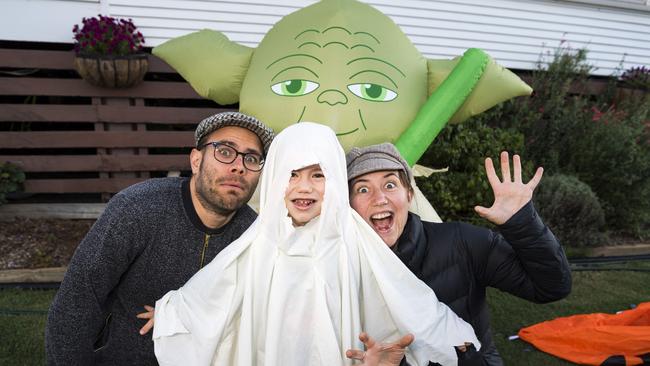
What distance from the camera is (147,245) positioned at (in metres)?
2.28

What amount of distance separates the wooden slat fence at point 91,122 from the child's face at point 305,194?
435cm

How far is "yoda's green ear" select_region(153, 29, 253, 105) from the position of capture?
11.2 ft

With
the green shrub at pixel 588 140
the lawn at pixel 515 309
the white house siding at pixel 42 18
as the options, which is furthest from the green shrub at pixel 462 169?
the white house siding at pixel 42 18

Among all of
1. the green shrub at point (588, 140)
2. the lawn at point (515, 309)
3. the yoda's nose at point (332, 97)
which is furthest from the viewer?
the green shrub at point (588, 140)

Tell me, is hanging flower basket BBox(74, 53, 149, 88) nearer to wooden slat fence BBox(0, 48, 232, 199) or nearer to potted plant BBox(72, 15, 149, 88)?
potted plant BBox(72, 15, 149, 88)

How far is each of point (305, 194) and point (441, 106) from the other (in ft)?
4.64

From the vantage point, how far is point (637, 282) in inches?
212

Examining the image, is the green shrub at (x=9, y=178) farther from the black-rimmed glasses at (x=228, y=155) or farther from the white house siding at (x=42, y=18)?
the black-rimmed glasses at (x=228, y=155)

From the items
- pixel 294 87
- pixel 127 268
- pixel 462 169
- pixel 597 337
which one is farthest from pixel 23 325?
pixel 462 169

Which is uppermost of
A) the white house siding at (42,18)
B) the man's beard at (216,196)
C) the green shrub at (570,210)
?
the white house siding at (42,18)

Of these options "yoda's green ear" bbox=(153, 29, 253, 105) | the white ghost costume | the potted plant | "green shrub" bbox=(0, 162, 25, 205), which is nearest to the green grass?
"green shrub" bbox=(0, 162, 25, 205)

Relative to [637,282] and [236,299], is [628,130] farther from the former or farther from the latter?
[236,299]

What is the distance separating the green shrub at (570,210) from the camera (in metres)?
5.92

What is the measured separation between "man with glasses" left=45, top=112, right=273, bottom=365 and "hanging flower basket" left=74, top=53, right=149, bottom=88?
340 cm
